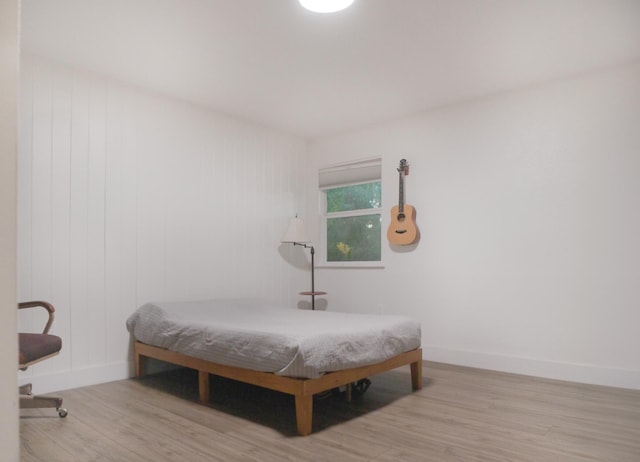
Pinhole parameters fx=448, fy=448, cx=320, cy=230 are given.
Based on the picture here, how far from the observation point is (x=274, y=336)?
2516 mm

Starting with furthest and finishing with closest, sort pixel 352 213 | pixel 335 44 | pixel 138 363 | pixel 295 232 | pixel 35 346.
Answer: pixel 352 213, pixel 295 232, pixel 138 363, pixel 335 44, pixel 35 346

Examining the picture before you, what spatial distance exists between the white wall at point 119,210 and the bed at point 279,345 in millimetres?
344

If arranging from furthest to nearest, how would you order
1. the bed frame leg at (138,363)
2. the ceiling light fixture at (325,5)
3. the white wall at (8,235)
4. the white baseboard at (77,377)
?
the bed frame leg at (138,363) < the white baseboard at (77,377) < the ceiling light fixture at (325,5) < the white wall at (8,235)

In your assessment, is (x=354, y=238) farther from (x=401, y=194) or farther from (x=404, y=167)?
(x=404, y=167)

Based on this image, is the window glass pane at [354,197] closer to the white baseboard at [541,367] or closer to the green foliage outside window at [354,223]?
the green foliage outside window at [354,223]

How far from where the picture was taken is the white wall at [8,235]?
83cm

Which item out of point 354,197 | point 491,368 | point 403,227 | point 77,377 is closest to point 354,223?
point 354,197

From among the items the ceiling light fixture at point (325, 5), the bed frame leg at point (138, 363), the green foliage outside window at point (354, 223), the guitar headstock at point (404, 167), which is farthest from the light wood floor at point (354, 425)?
the ceiling light fixture at point (325, 5)

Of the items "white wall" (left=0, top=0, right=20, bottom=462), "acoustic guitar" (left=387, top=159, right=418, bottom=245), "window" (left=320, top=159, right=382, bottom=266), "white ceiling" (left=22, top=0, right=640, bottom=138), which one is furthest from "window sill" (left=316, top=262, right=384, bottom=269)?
"white wall" (left=0, top=0, right=20, bottom=462)

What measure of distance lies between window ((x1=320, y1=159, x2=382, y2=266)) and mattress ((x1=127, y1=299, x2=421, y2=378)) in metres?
1.51

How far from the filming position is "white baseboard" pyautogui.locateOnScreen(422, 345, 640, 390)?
3.24 m

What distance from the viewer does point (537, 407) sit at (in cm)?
280

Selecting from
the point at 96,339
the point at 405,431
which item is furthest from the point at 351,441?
the point at 96,339

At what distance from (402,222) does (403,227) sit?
54 millimetres
